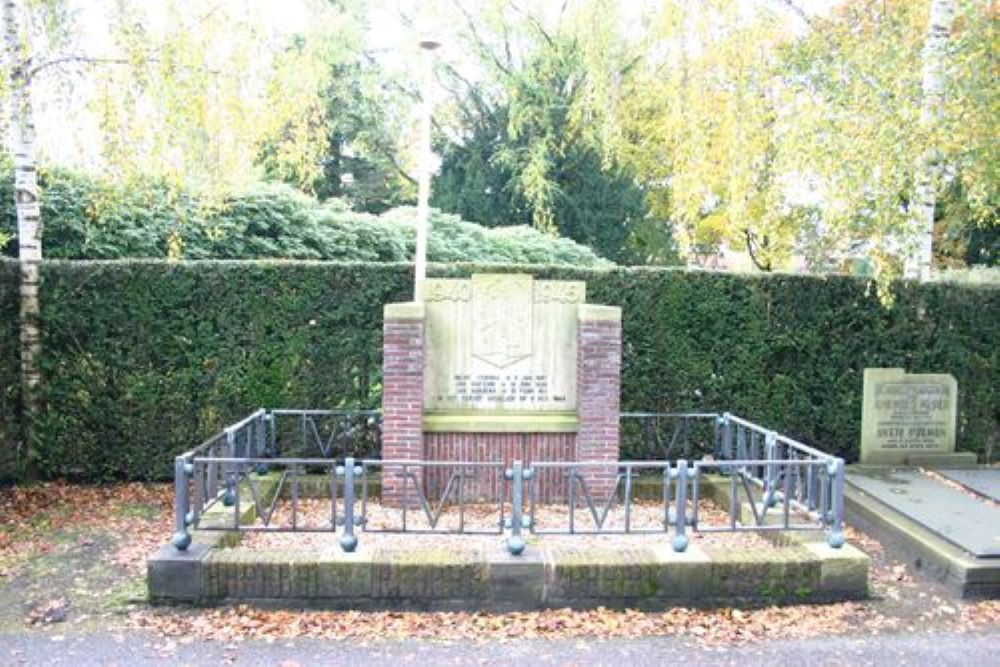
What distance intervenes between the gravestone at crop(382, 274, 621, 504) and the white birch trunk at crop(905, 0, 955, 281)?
3.66m

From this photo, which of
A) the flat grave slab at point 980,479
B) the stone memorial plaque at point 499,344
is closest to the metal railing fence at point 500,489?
the stone memorial plaque at point 499,344

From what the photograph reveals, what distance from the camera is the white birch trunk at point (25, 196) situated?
309 inches

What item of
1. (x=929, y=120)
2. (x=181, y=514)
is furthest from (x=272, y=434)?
(x=929, y=120)

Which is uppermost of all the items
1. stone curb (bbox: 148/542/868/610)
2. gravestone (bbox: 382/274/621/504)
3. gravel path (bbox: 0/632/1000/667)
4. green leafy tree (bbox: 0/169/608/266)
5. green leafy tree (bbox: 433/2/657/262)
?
green leafy tree (bbox: 433/2/657/262)

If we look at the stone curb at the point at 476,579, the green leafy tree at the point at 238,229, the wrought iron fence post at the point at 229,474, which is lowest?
the stone curb at the point at 476,579

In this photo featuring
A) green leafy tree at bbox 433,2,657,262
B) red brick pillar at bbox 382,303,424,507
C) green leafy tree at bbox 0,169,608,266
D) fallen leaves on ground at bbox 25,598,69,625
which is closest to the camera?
fallen leaves on ground at bbox 25,598,69,625

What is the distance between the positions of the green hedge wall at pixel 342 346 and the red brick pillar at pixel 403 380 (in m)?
1.78

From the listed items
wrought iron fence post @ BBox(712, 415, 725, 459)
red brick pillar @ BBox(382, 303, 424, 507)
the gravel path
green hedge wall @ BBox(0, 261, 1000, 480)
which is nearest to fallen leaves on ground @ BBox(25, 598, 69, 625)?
the gravel path

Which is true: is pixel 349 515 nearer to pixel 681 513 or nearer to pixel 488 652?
pixel 488 652

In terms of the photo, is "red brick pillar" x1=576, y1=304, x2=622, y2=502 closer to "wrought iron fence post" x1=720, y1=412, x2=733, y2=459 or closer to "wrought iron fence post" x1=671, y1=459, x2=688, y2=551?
"wrought iron fence post" x1=720, y1=412, x2=733, y2=459

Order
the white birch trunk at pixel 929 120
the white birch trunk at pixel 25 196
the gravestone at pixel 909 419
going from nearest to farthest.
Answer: the white birch trunk at pixel 25 196 < the white birch trunk at pixel 929 120 < the gravestone at pixel 909 419

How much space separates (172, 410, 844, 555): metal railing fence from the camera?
19.3 feet

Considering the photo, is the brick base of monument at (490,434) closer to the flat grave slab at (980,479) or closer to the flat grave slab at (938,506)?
the flat grave slab at (938,506)

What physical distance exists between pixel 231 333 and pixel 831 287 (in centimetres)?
722
